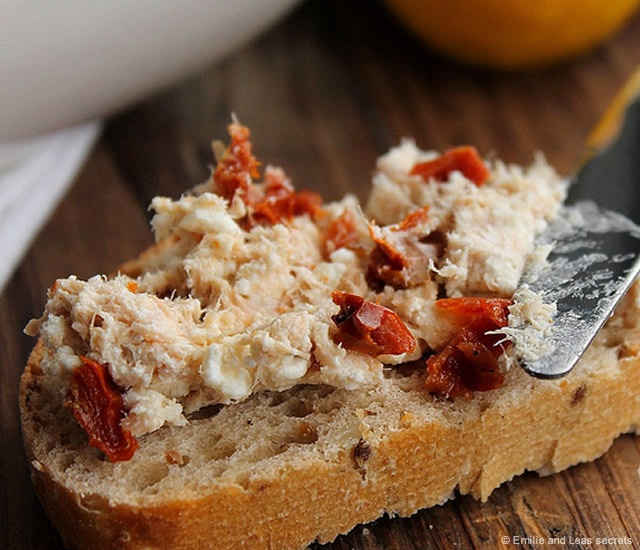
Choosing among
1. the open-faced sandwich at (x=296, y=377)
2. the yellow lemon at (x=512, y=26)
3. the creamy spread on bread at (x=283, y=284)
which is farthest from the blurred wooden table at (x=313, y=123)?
the creamy spread on bread at (x=283, y=284)

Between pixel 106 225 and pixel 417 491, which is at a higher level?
pixel 106 225

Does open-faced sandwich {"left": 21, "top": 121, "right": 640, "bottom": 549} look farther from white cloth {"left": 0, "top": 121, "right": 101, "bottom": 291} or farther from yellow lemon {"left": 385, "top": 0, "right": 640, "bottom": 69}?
yellow lemon {"left": 385, "top": 0, "right": 640, "bottom": 69}

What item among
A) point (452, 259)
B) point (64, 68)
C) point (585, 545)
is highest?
point (64, 68)

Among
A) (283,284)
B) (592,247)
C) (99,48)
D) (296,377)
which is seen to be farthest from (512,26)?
(296,377)

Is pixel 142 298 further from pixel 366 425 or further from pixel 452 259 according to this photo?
pixel 452 259

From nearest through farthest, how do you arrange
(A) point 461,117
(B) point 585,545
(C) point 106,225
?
(B) point 585,545
(C) point 106,225
(A) point 461,117

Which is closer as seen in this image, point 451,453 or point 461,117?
point 451,453

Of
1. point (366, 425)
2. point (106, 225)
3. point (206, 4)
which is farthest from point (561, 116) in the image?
point (366, 425)

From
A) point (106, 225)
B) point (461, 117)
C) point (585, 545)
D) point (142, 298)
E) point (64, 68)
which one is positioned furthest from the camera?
point (461, 117)
